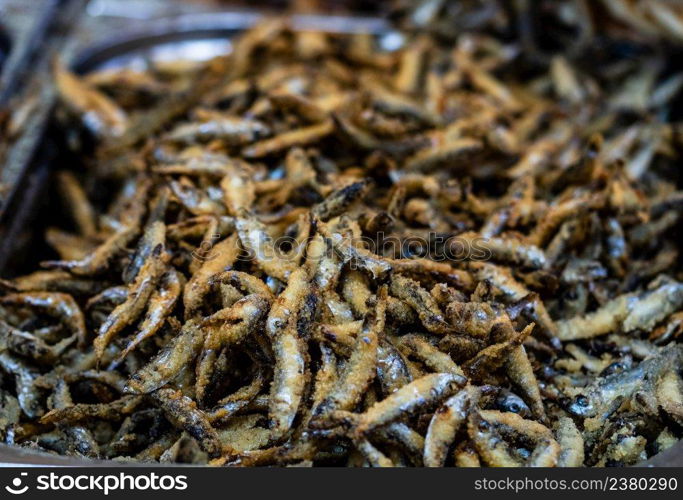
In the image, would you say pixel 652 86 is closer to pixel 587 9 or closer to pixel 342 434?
pixel 587 9

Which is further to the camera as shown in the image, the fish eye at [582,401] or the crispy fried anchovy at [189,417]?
the fish eye at [582,401]

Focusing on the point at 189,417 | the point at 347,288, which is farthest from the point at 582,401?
the point at 189,417

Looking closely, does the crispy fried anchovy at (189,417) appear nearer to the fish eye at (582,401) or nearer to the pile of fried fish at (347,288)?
the pile of fried fish at (347,288)

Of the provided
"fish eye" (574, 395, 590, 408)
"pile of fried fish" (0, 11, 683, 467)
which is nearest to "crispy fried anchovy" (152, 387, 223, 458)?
"pile of fried fish" (0, 11, 683, 467)

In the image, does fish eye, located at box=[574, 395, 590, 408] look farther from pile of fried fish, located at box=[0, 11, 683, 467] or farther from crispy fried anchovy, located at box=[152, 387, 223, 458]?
crispy fried anchovy, located at box=[152, 387, 223, 458]

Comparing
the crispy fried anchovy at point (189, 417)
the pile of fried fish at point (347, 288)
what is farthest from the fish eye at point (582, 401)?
the crispy fried anchovy at point (189, 417)

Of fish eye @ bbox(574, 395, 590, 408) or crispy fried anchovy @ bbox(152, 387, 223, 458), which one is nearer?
crispy fried anchovy @ bbox(152, 387, 223, 458)

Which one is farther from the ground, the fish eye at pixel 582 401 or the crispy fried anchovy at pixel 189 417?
the crispy fried anchovy at pixel 189 417

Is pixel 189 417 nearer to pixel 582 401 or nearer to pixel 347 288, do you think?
pixel 347 288
